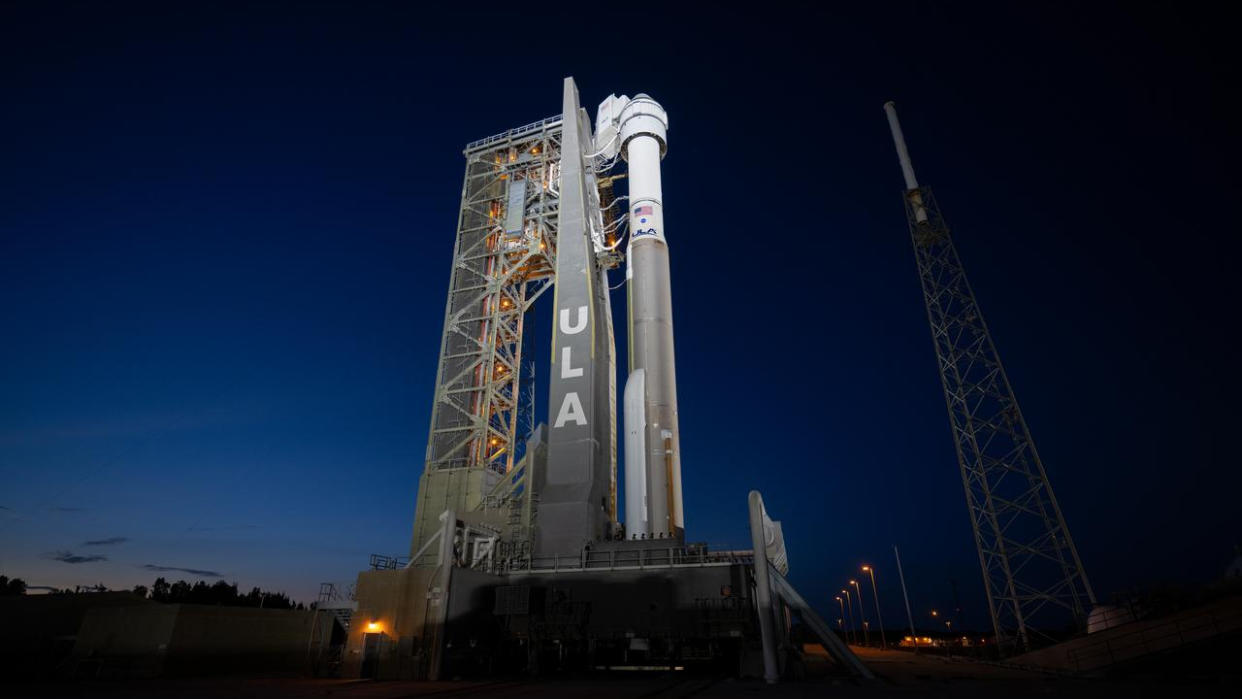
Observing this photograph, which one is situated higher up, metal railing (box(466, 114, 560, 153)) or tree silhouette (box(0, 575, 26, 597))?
metal railing (box(466, 114, 560, 153))

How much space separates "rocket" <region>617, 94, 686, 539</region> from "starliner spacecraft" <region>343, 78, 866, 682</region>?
8cm

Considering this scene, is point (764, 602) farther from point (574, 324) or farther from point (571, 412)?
point (574, 324)

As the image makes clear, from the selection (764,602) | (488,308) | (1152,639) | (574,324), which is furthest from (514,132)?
(1152,639)

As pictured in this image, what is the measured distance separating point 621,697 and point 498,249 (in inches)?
1109

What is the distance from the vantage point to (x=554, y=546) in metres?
22.0

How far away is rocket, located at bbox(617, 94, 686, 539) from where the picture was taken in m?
23.5

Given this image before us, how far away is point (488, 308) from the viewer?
35.4 meters

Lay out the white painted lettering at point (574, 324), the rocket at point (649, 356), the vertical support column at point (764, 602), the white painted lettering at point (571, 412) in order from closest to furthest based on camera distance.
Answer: the vertical support column at point (764, 602) → the rocket at point (649, 356) → the white painted lettering at point (571, 412) → the white painted lettering at point (574, 324)

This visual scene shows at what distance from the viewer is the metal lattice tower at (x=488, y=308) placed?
3170 cm

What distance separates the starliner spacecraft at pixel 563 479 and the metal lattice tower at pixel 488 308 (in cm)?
11

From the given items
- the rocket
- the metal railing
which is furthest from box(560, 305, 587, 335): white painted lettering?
the metal railing

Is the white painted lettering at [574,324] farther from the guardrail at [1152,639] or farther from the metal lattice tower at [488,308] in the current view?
the guardrail at [1152,639]

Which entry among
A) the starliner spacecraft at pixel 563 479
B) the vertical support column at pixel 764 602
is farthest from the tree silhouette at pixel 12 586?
the vertical support column at pixel 764 602

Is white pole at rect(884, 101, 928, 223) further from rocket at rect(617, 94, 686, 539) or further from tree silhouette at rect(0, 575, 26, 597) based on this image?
tree silhouette at rect(0, 575, 26, 597)
